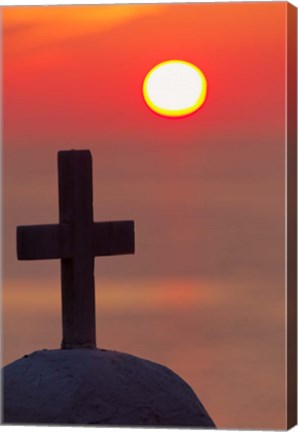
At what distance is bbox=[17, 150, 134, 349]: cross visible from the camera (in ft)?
26.9

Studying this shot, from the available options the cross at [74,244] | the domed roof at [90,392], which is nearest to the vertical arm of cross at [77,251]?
the cross at [74,244]

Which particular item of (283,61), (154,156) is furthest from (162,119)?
(283,61)

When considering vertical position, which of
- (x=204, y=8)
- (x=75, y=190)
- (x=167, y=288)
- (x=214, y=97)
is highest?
(x=204, y=8)

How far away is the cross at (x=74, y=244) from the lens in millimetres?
8188

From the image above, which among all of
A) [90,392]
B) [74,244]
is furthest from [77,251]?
[90,392]

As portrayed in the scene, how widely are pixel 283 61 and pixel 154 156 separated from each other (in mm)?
1005

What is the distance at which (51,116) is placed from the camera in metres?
8.30

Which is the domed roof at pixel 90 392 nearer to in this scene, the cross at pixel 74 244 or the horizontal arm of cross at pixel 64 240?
the cross at pixel 74 244

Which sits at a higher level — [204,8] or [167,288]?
[204,8]

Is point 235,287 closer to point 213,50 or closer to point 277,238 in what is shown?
point 277,238

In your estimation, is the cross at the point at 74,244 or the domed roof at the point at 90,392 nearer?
the domed roof at the point at 90,392

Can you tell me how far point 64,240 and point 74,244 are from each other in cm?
7

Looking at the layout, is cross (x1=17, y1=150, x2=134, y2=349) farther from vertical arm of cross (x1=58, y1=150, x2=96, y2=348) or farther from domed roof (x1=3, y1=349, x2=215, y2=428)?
domed roof (x1=3, y1=349, x2=215, y2=428)

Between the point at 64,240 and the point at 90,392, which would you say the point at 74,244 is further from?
the point at 90,392
